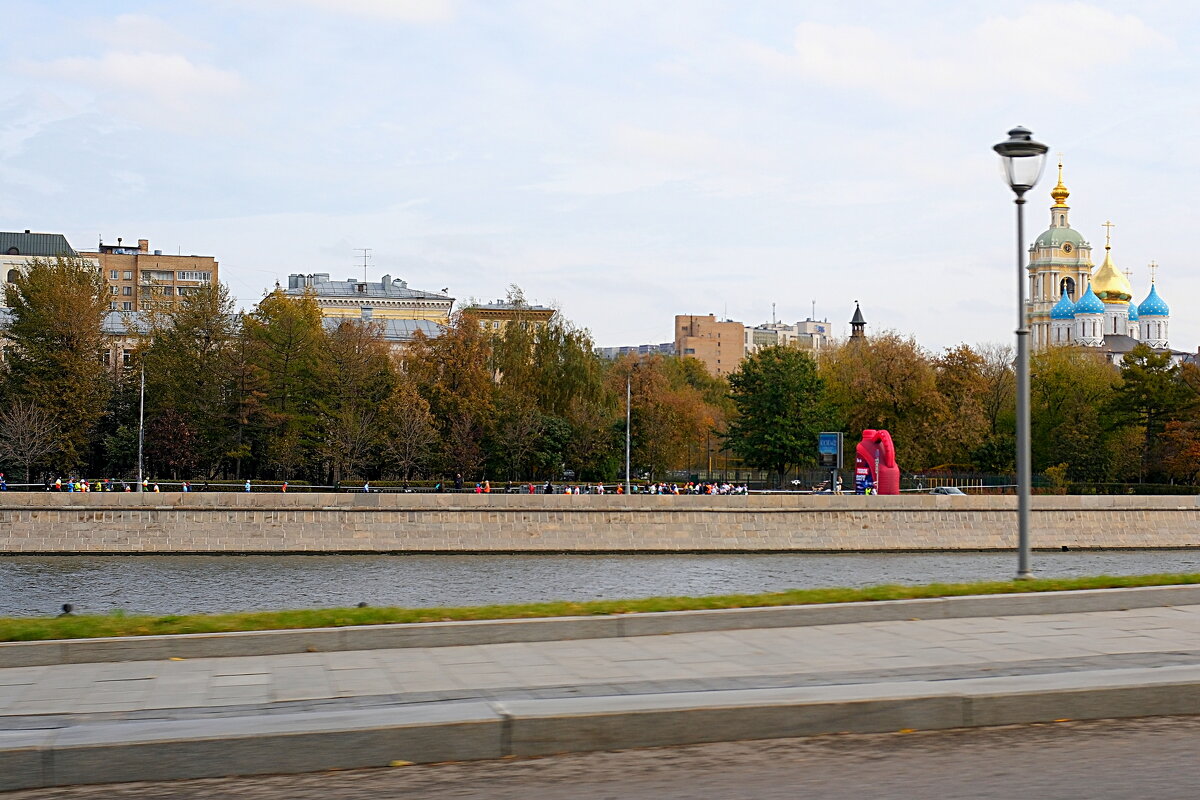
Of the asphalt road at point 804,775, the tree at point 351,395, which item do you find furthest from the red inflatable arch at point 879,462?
the asphalt road at point 804,775

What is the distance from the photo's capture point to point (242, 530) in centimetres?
4381

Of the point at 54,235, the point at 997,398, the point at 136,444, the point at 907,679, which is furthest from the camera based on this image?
the point at 54,235

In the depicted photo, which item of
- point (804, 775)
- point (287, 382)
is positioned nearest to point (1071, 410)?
point (287, 382)

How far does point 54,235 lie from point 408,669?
14156cm

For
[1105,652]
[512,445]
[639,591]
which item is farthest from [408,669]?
[512,445]

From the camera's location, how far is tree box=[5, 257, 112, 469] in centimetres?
6731

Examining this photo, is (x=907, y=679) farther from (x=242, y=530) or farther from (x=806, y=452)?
(x=806, y=452)

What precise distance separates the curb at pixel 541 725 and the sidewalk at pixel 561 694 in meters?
0.01

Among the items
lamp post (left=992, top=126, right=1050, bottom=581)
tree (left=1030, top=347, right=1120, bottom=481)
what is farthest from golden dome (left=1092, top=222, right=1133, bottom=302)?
lamp post (left=992, top=126, right=1050, bottom=581)

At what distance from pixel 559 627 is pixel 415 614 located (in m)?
1.89

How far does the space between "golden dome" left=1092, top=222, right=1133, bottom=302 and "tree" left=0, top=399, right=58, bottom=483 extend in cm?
13532

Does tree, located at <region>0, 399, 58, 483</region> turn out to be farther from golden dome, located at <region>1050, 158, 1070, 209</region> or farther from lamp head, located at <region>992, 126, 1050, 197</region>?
golden dome, located at <region>1050, 158, 1070, 209</region>

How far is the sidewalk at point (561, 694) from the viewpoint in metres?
7.29

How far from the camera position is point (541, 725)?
302 inches
